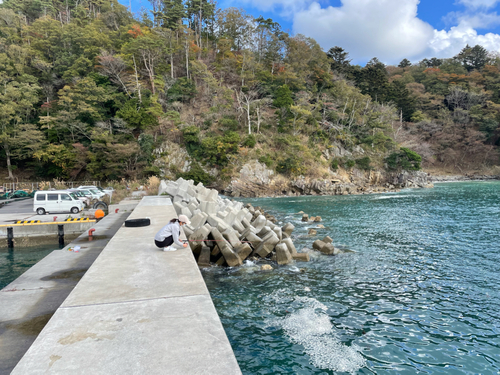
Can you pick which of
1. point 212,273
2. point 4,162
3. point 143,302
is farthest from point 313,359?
point 4,162

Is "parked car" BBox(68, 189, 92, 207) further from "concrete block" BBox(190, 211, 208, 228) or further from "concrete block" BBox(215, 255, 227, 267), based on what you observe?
"concrete block" BBox(215, 255, 227, 267)

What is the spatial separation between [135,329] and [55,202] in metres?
18.8

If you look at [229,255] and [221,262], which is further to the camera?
[221,262]

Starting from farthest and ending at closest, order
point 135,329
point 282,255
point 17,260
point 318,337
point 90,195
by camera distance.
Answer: point 90,195 < point 17,260 < point 282,255 < point 318,337 < point 135,329

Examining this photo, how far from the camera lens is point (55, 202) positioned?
18781 mm

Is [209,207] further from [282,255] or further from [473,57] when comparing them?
[473,57]

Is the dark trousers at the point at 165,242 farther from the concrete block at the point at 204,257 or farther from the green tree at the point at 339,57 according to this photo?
the green tree at the point at 339,57

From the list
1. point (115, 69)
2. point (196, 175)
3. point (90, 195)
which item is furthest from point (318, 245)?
point (115, 69)

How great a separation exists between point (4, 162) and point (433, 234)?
5215 cm

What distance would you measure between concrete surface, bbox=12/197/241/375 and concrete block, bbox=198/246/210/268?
457 centimetres

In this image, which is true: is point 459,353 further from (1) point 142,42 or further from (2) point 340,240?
(1) point 142,42

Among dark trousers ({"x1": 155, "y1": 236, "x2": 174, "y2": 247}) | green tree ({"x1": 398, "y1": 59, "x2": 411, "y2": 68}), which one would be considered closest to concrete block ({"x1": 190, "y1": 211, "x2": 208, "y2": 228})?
dark trousers ({"x1": 155, "y1": 236, "x2": 174, "y2": 247})

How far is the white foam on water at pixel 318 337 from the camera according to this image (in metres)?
5.14

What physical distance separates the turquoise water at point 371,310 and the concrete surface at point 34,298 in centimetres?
324
